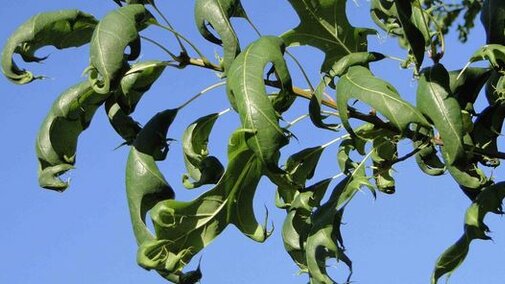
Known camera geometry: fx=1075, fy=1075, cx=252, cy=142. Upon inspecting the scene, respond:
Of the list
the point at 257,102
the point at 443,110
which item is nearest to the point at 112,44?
the point at 257,102

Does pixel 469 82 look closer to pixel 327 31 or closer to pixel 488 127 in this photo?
pixel 488 127

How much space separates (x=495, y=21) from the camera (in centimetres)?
188

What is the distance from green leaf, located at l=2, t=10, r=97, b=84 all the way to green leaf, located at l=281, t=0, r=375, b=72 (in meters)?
0.37

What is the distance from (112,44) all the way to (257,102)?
261mm

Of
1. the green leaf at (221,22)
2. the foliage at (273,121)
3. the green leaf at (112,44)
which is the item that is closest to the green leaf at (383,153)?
the foliage at (273,121)

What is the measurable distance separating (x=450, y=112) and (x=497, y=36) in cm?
33

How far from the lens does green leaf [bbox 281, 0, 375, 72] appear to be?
1919mm

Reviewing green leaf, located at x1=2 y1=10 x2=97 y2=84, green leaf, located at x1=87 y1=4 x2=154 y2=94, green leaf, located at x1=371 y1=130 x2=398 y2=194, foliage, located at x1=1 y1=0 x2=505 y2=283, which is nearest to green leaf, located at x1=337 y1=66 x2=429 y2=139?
foliage, located at x1=1 y1=0 x2=505 y2=283

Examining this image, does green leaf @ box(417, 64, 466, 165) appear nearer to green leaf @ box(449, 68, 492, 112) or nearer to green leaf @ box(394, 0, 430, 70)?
green leaf @ box(394, 0, 430, 70)

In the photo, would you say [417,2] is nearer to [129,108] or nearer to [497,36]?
[497,36]

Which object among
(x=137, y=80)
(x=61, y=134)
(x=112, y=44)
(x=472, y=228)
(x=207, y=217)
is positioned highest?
(x=112, y=44)

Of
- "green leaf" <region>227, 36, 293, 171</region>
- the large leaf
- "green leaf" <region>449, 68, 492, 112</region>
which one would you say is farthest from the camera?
"green leaf" <region>449, 68, 492, 112</region>

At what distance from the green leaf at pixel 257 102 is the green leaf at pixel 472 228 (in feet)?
1.47

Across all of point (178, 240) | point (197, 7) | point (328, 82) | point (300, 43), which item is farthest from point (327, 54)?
point (178, 240)
